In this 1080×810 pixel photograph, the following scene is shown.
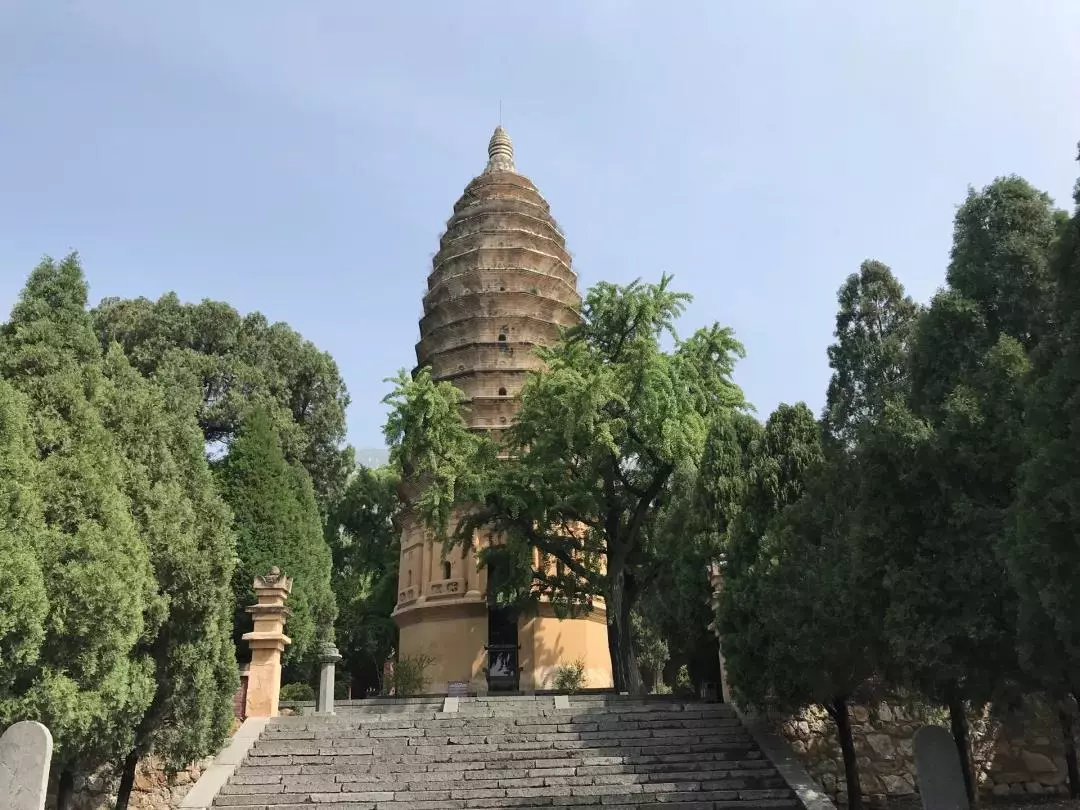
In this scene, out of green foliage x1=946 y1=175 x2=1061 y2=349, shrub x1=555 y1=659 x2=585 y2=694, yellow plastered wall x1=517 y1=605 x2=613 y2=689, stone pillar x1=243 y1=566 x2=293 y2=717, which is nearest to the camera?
green foliage x1=946 y1=175 x2=1061 y2=349

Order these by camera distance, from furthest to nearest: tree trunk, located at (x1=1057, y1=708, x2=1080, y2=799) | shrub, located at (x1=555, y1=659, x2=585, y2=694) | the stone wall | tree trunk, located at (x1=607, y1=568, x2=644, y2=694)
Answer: shrub, located at (x1=555, y1=659, x2=585, y2=694) < tree trunk, located at (x1=607, y1=568, x2=644, y2=694) < tree trunk, located at (x1=1057, y1=708, x2=1080, y2=799) < the stone wall

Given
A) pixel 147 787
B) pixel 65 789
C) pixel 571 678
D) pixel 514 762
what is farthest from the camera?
pixel 571 678

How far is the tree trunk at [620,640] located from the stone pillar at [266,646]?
23.1 feet

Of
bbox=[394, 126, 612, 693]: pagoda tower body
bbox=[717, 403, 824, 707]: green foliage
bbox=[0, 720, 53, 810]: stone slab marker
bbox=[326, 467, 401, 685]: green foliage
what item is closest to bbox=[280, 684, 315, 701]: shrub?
bbox=[394, 126, 612, 693]: pagoda tower body

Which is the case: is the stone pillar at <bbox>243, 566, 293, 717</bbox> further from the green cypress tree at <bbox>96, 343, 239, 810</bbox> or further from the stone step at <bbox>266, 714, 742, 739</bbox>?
the green cypress tree at <bbox>96, 343, 239, 810</bbox>

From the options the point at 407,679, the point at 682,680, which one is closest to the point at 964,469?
the point at 407,679

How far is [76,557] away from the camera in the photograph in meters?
8.36

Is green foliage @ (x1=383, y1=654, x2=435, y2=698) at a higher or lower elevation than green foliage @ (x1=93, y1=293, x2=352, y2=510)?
lower

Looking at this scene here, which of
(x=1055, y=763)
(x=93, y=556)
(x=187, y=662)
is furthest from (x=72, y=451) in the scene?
(x=1055, y=763)

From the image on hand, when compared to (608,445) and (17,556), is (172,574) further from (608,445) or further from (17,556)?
(608,445)

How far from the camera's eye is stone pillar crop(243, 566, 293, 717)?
44.5 feet

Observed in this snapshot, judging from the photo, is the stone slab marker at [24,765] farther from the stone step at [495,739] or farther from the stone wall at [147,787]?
the stone step at [495,739]

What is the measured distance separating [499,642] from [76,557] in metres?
15.6

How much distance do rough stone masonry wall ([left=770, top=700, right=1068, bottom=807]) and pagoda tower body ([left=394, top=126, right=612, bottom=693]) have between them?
31.6ft
